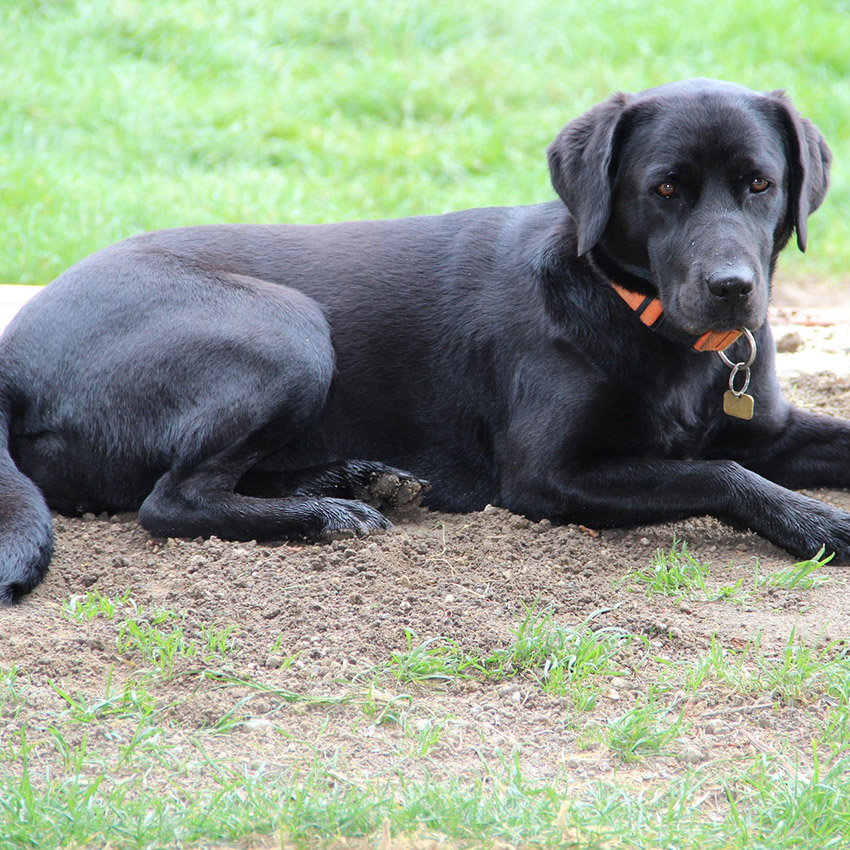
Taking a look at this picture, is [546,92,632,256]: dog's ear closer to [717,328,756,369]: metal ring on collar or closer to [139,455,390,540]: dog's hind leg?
[717,328,756,369]: metal ring on collar

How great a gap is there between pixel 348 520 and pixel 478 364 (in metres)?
0.75

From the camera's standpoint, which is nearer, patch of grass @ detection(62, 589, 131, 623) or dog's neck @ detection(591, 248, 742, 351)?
patch of grass @ detection(62, 589, 131, 623)

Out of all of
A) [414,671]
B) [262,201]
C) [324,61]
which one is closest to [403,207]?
[262,201]

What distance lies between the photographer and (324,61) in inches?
344

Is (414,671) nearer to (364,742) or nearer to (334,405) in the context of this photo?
(364,742)

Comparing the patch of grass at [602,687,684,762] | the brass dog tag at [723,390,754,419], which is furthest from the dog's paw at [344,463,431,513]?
the patch of grass at [602,687,684,762]

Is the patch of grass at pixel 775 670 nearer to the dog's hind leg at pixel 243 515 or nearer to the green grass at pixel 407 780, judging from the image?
the green grass at pixel 407 780

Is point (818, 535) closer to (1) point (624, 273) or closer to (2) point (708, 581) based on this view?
(2) point (708, 581)

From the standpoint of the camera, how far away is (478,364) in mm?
3762

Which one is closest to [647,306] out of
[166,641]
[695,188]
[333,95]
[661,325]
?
[661,325]

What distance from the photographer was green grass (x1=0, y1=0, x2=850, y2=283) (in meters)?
6.88

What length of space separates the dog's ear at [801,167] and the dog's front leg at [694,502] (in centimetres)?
76

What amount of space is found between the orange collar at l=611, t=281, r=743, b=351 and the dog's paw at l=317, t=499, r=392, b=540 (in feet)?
3.32

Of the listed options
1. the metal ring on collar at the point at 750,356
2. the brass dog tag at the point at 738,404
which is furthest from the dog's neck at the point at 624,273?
the brass dog tag at the point at 738,404
